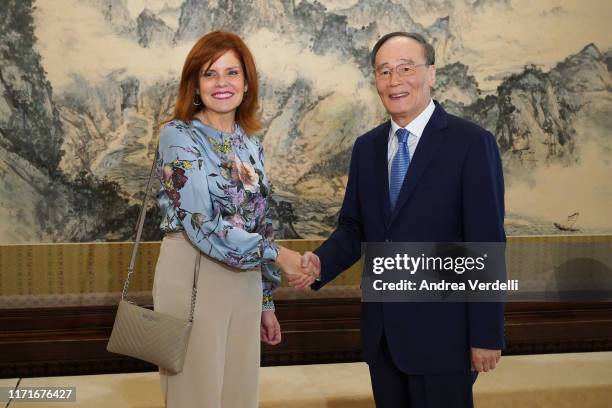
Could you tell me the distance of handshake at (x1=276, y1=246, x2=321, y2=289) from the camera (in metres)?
2.62

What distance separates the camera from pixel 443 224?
2.31 meters

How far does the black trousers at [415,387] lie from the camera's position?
7.62 feet

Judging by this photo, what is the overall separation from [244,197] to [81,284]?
2.76 meters

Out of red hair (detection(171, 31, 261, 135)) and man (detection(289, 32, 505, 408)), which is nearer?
man (detection(289, 32, 505, 408))

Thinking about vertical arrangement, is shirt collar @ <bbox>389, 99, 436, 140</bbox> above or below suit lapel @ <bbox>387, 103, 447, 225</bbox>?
above

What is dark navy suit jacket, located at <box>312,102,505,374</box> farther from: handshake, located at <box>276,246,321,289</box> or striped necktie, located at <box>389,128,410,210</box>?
handshake, located at <box>276,246,321,289</box>

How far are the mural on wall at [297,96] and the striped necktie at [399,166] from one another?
258 centimetres

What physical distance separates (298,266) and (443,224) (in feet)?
2.11

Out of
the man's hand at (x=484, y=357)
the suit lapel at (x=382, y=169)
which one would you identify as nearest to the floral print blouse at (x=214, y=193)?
the suit lapel at (x=382, y=169)

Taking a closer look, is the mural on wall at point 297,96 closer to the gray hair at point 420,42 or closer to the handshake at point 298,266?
the handshake at point 298,266

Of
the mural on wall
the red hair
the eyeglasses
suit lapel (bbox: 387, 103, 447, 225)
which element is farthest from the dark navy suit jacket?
the mural on wall

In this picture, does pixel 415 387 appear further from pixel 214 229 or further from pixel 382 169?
pixel 214 229

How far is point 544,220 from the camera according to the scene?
17.5 feet

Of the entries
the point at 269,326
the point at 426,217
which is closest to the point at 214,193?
the point at 269,326
